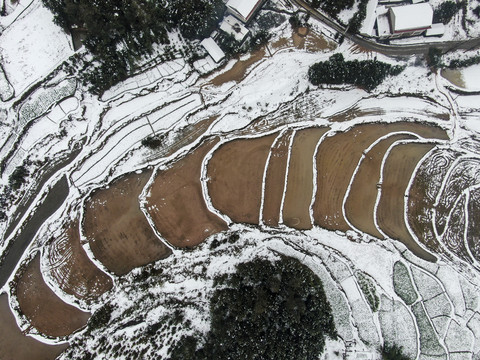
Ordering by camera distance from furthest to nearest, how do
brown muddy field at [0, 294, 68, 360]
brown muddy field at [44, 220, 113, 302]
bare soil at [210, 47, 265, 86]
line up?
bare soil at [210, 47, 265, 86] < brown muddy field at [44, 220, 113, 302] < brown muddy field at [0, 294, 68, 360]

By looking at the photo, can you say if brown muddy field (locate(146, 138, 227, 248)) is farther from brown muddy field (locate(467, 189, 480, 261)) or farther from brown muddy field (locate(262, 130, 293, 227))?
brown muddy field (locate(467, 189, 480, 261))

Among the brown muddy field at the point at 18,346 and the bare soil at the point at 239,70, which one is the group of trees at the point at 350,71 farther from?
the brown muddy field at the point at 18,346

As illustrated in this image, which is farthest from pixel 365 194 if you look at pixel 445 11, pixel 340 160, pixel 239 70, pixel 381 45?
pixel 445 11

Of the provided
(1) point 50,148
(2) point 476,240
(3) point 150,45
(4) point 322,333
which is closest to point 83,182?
(1) point 50,148

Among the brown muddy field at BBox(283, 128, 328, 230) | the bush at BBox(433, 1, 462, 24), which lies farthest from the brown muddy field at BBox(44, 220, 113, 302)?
the bush at BBox(433, 1, 462, 24)

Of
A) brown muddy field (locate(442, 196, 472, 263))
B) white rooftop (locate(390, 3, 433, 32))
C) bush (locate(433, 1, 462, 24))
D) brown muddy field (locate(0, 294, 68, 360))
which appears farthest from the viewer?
bush (locate(433, 1, 462, 24))
